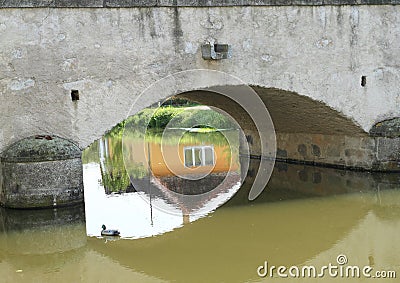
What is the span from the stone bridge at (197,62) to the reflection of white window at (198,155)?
9.98 feet

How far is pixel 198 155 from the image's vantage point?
45.5 feet

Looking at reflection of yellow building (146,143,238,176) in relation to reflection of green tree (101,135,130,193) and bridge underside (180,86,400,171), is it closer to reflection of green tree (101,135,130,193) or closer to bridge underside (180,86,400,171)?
reflection of green tree (101,135,130,193)

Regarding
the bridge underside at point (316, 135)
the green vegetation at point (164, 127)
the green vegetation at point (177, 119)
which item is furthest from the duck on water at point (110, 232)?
the green vegetation at point (177, 119)

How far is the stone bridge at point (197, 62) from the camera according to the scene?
7.58 m

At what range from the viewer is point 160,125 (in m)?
22.1

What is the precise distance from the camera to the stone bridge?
7578 mm

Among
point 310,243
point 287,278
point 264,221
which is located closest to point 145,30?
point 264,221

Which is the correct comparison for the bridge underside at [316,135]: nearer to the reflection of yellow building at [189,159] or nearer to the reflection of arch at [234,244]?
the reflection of yellow building at [189,159]

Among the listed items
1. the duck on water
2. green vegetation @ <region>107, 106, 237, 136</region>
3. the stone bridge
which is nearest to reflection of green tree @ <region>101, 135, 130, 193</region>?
the stone bridge

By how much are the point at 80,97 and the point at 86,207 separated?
59.0 inches

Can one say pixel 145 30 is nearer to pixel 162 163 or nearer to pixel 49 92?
pixel 49 92

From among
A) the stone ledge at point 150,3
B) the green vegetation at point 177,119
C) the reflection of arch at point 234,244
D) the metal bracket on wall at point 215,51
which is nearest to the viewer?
the reflection of arch at point 234,244

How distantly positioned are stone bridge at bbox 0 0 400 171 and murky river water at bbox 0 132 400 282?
0.97 m

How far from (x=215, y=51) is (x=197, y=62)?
0.28 metres
